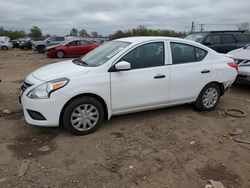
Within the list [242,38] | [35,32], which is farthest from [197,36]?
[35,32]

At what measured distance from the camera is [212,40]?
1084 centimetres

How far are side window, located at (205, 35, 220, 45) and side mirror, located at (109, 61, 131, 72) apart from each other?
7.03 metres

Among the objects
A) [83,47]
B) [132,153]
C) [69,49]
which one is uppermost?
[83,47]

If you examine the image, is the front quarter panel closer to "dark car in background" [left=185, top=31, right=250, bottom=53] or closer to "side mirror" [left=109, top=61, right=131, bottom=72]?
"side mirror" [left=109, top=61, right=131, bottom=72]

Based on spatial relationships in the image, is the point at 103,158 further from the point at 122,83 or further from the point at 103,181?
the point at 122,83

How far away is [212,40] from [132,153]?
817 cm

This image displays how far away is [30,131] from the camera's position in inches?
186

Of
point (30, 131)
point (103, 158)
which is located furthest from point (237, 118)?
point (30, 131)

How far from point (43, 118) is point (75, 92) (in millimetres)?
641

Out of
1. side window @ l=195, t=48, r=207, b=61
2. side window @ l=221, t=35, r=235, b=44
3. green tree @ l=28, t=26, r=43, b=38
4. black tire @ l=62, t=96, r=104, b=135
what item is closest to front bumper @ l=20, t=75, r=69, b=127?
black tire @ l=62, t=96, r=104, b=135

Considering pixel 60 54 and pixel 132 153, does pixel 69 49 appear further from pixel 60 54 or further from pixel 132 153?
pixel 132 153

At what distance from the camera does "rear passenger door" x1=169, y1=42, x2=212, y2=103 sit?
17.2ft

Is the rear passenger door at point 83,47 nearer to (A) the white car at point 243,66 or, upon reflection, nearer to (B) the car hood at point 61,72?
(A) the white car at point 243,66

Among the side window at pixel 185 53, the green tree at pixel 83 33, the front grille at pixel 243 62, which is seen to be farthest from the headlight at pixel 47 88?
the green tree at pixel 83 33
